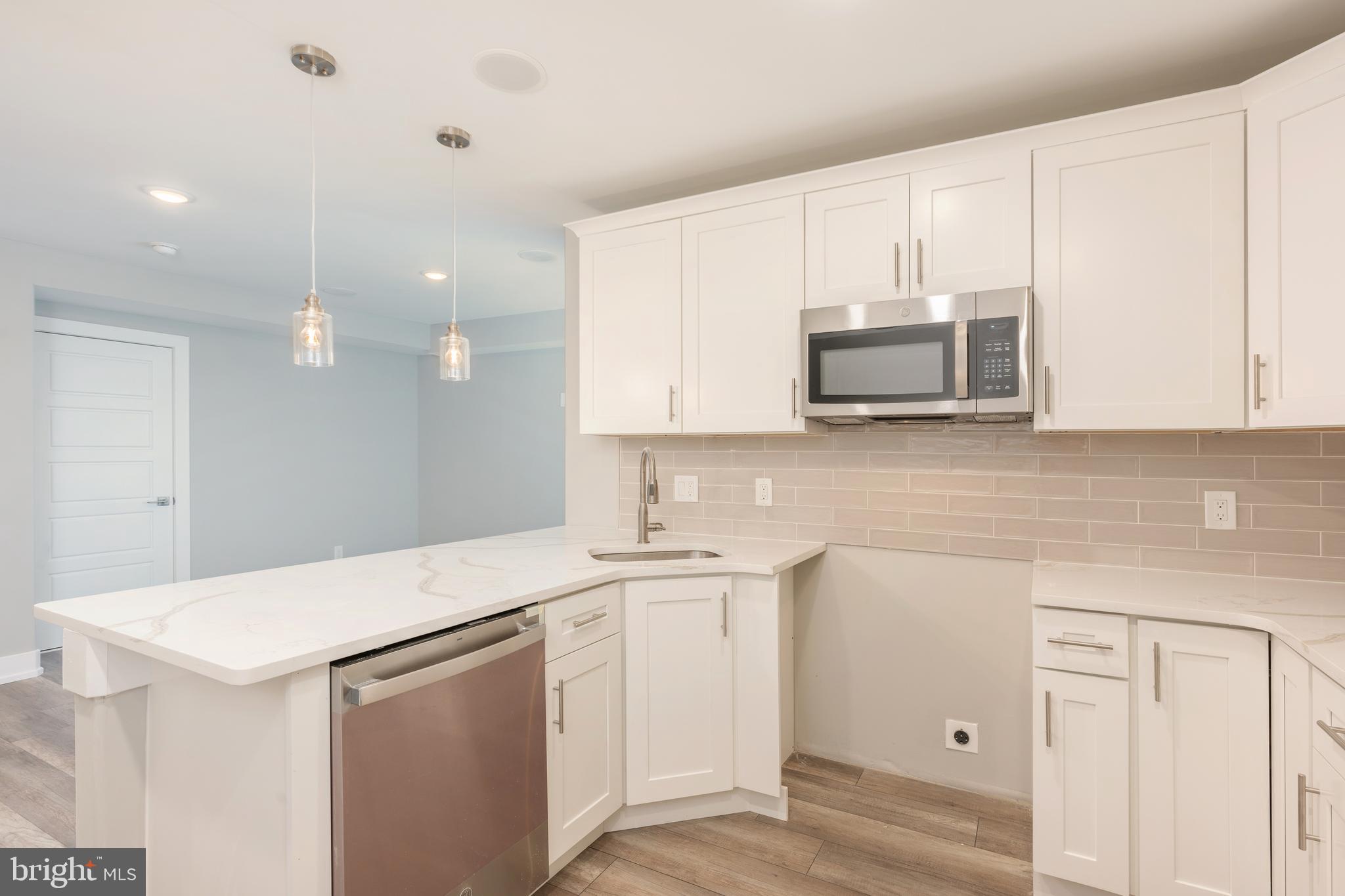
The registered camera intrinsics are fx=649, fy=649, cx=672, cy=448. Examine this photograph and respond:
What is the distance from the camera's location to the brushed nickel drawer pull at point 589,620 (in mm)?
2010

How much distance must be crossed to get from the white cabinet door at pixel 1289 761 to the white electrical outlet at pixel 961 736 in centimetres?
93

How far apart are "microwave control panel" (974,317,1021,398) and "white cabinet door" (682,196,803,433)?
24.8 inches

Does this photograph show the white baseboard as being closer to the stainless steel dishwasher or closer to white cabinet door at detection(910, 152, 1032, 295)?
the stainless steel dishwasher

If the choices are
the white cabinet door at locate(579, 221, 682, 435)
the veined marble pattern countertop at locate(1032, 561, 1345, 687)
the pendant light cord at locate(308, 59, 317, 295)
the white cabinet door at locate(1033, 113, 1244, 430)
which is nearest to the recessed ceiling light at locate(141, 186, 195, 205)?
the pendant light cord at locate(308, 59, 317, 295)

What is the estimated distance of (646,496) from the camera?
276 cm

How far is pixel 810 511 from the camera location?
2.76 meters

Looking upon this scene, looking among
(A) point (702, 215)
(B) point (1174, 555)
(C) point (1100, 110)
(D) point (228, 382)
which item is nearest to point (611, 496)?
(A) point (702, 215)

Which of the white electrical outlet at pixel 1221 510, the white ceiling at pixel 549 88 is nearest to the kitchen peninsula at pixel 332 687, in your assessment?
the white electrical outlet at pixel 1221 510

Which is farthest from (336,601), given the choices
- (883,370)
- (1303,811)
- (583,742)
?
(1303,811)

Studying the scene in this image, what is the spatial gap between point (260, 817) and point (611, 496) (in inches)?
80.3

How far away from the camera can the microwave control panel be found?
2.03 m

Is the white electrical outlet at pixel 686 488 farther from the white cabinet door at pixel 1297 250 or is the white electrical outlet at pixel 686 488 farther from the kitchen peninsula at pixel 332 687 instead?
the white cabinet door at pixel 1297 250

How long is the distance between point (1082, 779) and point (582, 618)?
1.48 metres

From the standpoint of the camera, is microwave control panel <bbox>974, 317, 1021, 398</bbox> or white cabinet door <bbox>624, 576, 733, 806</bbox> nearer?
microwave control panel <bbox>974, 317, 1021, 398</bbox>
